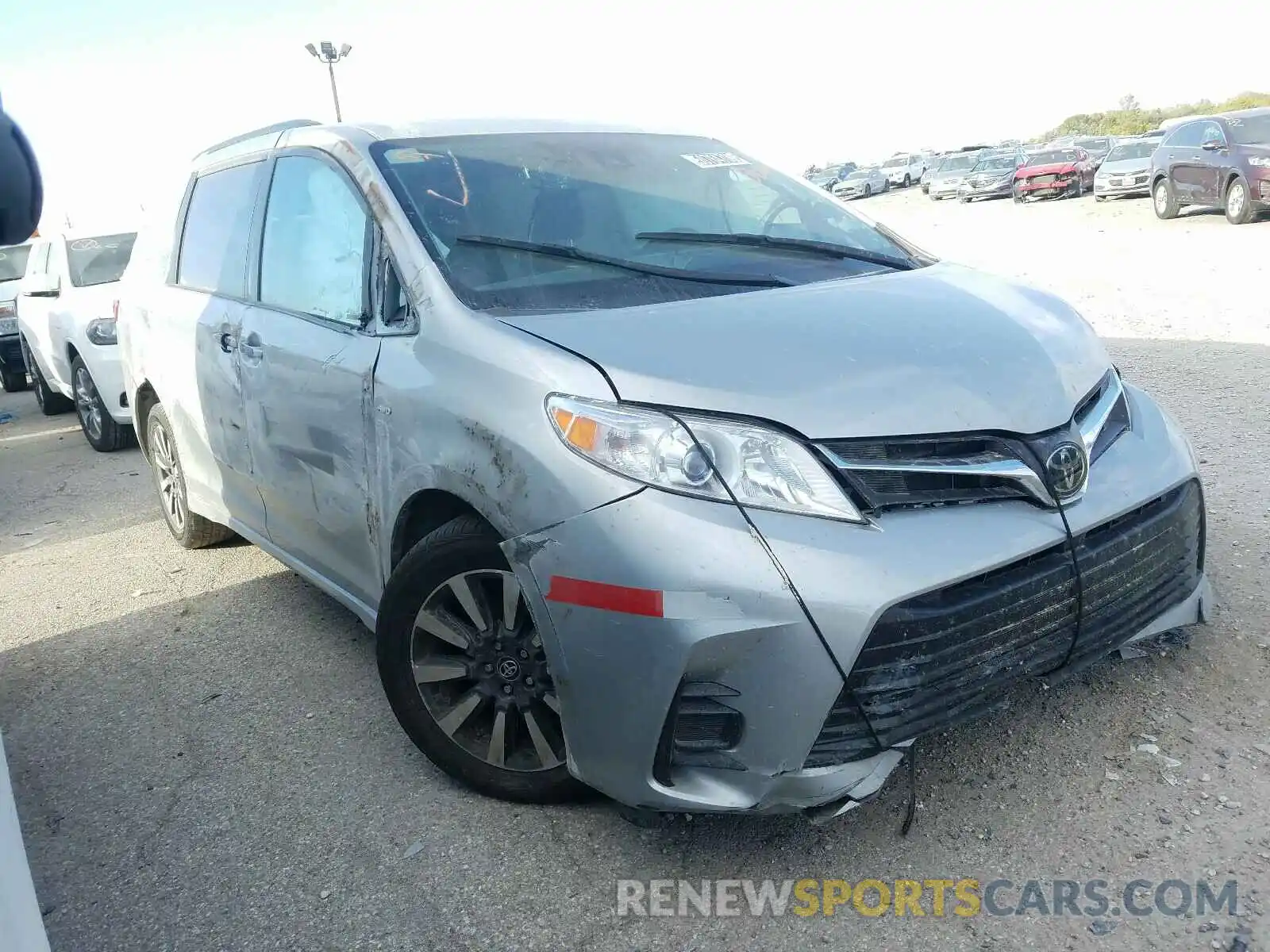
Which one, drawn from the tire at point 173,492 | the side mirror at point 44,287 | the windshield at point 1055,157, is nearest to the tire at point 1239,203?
the windshield at point 1055,157

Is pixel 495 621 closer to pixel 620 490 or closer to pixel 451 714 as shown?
→ pixel 451 714

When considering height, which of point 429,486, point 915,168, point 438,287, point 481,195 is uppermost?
point 481,195

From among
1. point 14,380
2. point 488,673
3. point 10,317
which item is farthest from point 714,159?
point 14,380

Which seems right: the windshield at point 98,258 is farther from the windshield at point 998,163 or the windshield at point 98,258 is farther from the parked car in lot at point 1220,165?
the windshield at point 998,163

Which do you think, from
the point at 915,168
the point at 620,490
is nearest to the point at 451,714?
the point at 620,490

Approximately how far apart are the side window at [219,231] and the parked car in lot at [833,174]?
4378 centimetres

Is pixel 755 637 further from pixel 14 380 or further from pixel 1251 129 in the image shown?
pixel 1251 129

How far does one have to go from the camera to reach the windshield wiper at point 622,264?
2.97m

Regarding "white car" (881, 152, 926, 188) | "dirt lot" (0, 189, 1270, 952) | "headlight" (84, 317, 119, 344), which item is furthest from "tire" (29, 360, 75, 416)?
"white car" (881, 152, 926, 188)

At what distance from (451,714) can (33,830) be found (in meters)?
1.28

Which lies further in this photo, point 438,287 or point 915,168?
point 915,168

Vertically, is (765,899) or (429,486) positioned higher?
(429,486)

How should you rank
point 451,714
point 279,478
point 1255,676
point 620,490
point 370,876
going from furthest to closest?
point 279,478
point 1255,676
point 451,714
point 370,876
point 620,490

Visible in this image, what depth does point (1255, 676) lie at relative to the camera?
3041 millimetres
